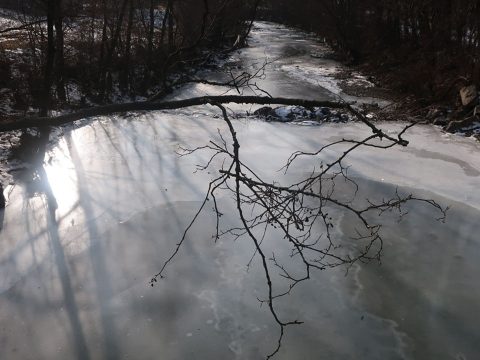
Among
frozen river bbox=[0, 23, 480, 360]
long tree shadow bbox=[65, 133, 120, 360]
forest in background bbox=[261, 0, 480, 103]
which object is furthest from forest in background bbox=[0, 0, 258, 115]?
forest in background bbox=[261, 0, 480, 103]

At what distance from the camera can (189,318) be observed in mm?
4613

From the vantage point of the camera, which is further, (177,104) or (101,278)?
(101,278)

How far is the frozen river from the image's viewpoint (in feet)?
14.2

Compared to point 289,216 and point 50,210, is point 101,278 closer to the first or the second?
point 50,210

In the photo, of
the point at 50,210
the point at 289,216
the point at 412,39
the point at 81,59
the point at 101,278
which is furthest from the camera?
the point at 412,39

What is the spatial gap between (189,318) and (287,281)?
125cm

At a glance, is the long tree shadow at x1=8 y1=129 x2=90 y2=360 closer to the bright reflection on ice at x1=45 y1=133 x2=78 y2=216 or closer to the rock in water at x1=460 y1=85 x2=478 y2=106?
the bright reflection on ice at x1=45 y1=133 x2=78 y2=216

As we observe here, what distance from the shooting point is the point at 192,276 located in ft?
17.3

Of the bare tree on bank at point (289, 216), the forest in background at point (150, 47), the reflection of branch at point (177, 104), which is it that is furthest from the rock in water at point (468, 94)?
the reflection of branch at point (177, 104)

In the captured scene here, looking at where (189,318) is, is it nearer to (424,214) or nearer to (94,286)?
(94,286)

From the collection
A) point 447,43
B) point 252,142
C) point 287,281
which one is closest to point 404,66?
point 447,43

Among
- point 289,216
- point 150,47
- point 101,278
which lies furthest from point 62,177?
point 150,47

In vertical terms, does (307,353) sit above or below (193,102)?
below

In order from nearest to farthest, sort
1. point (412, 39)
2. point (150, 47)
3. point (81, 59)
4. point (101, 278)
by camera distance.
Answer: point (101, 278)
point (81, 59)
point (150, 47)
point (412, 39)
